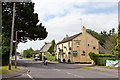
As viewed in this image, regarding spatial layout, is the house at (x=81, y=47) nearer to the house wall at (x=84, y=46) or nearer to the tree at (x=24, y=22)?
the house wall at (x=84, y=46)

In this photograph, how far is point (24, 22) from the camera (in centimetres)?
3750

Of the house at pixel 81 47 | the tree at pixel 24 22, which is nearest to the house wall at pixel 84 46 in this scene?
the house at pixel 81 47

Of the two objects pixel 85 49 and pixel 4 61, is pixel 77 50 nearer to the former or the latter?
pixel 85 49

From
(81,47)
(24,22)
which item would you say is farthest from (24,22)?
(81,47)

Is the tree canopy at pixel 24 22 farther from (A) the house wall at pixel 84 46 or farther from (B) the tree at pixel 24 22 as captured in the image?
(A) the house wall at pixel 84 46

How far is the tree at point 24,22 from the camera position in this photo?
35.4m

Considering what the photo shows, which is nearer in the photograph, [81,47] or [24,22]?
[24,22]

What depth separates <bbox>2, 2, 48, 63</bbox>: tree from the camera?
35438mm

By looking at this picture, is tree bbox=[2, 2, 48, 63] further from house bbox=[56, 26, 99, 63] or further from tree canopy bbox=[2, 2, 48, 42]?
house bbox=[56, 26, 99, 63]

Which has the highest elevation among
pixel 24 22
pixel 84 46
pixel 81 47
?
pixel 24 22

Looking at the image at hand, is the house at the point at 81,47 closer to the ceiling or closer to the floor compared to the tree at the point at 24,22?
closer to the floor

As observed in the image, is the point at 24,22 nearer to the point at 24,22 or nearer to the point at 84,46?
the point at 24,22

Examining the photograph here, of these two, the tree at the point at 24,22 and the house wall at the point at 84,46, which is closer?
the tree at the point at 24,22

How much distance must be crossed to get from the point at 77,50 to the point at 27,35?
16.3m
